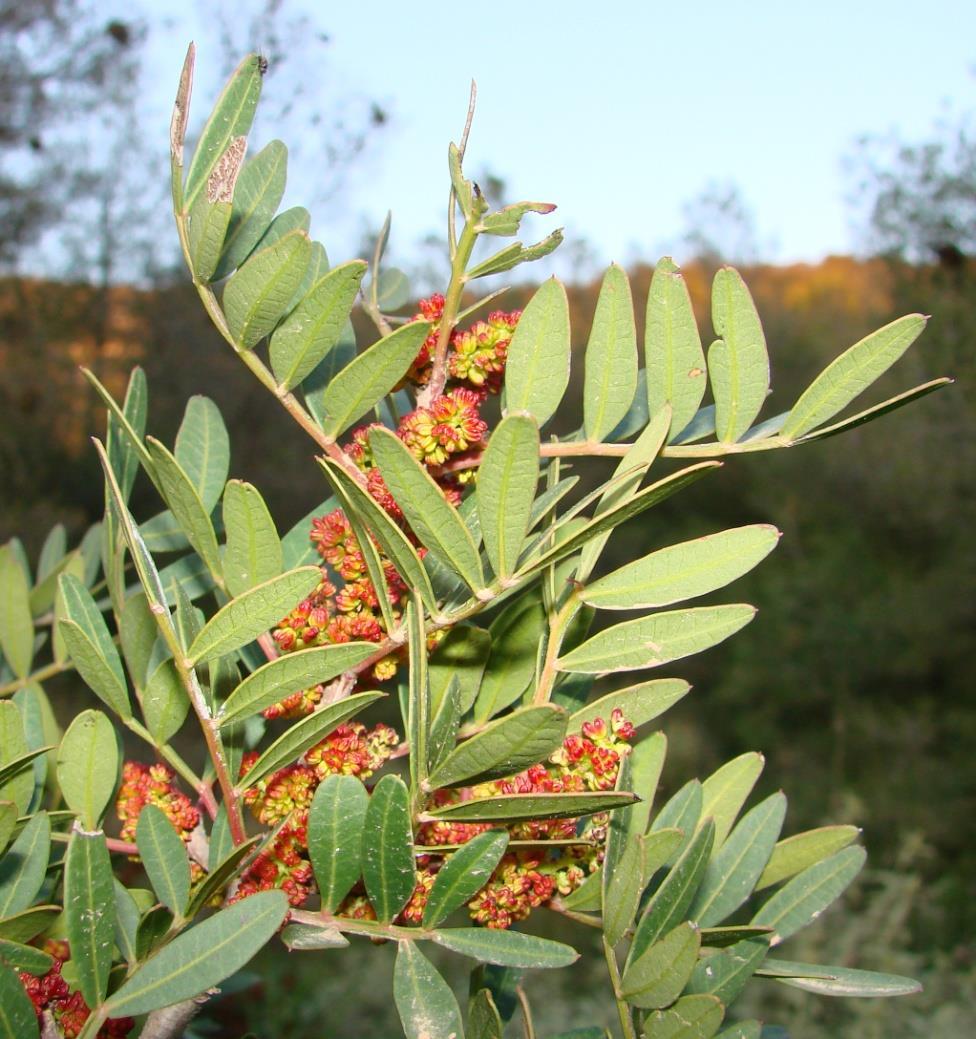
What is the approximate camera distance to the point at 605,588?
41 cm

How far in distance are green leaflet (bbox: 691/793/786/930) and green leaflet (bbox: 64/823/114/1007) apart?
0.26 metres

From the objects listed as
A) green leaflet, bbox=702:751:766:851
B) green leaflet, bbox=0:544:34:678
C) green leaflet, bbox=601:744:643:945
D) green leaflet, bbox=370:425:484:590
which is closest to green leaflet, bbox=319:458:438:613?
green leaflet, bbox=370:425:484:590

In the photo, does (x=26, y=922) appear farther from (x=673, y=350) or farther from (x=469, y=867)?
(x=673, y=350)

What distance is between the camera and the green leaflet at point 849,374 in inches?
15.9

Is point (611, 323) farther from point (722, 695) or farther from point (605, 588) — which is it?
point (722, 695)

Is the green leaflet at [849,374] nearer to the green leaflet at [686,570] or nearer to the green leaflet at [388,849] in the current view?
the green leaflet at [686,570]

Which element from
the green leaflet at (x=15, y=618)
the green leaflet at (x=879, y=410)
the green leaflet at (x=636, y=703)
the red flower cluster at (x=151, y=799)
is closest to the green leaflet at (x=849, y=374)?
the green leaflet at (x=879, y=410)

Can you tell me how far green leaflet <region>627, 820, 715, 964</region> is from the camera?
41cm

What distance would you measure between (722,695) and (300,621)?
5.82 meters

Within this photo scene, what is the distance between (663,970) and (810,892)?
5.1 inches

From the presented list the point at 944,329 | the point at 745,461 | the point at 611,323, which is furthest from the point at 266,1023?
the point at 745,461

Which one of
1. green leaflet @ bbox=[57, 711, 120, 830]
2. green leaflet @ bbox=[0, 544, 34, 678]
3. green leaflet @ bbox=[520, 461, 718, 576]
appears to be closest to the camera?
green leaflet @ bbox=[520, 461, 718, 576]

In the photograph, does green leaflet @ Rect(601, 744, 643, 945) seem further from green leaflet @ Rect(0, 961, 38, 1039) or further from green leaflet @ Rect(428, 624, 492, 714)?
green leaflet @ Rect(0, 961, 38, 1039)

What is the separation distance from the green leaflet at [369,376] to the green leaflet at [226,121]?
102 millimetres
